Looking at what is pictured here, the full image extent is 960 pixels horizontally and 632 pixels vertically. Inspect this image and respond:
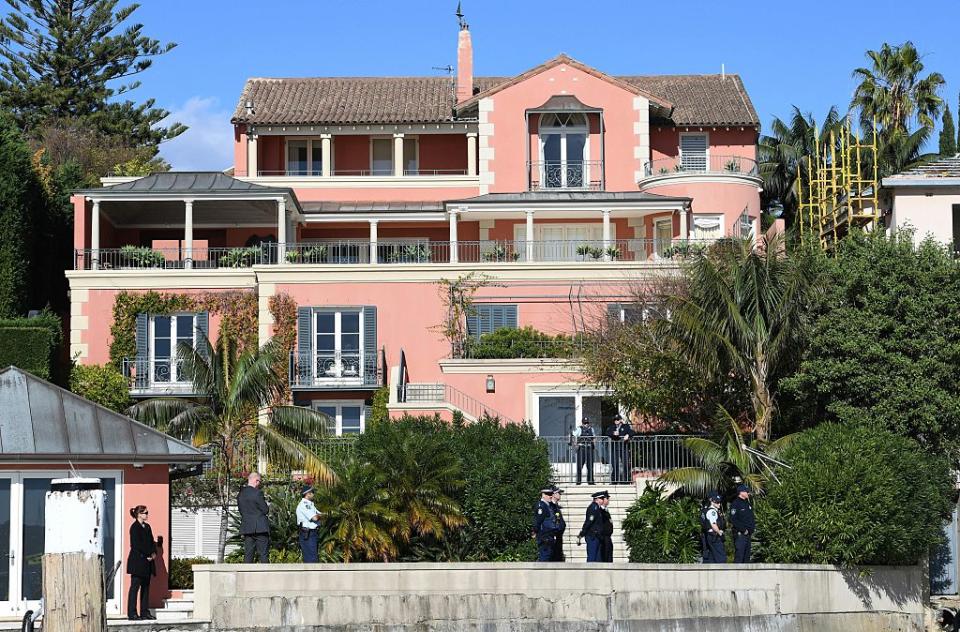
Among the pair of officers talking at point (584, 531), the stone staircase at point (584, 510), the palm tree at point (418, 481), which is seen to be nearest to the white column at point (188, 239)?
the stone staircase at point (584, 510)

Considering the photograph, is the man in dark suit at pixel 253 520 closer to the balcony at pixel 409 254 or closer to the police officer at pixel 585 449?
the police officer at pixel 585 449

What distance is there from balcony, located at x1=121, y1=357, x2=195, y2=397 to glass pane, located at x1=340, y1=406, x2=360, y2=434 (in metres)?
3.84

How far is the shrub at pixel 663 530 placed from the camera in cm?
2556

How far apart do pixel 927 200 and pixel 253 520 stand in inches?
828

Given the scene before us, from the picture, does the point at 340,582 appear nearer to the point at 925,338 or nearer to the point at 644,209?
the point at 925,338

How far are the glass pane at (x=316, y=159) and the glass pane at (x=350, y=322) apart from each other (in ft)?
34.3

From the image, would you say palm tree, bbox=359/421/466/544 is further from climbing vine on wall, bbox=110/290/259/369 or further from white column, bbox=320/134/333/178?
white column, bbox=320/134/333/178

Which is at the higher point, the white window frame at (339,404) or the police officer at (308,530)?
the white window frame at (339,404)

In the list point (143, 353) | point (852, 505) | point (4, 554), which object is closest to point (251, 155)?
point (143, 353)

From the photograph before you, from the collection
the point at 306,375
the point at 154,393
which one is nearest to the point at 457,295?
the point at 306,375

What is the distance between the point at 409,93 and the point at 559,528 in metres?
28.2

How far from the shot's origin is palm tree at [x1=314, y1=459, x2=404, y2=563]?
23516mm

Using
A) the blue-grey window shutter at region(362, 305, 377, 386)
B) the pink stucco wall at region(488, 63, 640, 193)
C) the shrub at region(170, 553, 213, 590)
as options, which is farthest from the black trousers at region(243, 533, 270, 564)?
the pink stucco wall at region(488, 63, 640, 193)

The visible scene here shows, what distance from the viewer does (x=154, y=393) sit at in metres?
37.9
